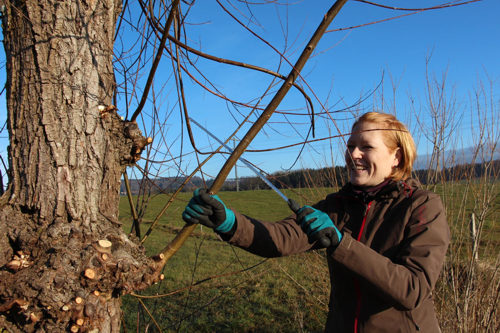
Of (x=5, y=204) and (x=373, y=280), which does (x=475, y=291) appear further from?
(x=5, y=204)

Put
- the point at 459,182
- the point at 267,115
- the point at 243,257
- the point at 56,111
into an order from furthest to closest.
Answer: the point at 243,257 < the point at 459,182 < the point at 267,115 < the point at 56,111

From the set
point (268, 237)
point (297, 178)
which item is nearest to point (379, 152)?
point (268, 237)

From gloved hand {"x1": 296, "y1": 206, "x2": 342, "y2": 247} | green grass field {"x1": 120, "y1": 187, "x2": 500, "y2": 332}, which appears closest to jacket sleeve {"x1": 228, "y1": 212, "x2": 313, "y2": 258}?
gloved hand {"x1": 296, "y1": 206, "x2": 342, "y2": 247}

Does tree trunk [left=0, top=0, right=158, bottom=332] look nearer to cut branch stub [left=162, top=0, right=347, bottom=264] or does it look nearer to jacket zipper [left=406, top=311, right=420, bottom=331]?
cut branch stub [left=162, top=0, right=347, bottom=264]

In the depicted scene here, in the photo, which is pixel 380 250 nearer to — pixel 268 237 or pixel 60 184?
pixel 268 237

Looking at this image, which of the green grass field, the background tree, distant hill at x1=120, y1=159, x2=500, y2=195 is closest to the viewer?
the background tree

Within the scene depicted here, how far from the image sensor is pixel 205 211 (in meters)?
1.35

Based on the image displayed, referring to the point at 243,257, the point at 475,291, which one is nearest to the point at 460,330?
the point at 475,291

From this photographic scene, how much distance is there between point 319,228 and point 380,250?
1.19ft

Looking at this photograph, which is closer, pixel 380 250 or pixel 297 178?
pixel 380 250

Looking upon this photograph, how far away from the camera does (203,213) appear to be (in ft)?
4.44

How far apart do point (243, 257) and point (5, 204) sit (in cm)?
774

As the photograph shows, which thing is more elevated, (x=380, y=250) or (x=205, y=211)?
(x=205, y=211)

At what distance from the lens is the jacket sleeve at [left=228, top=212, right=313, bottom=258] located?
1.51m
